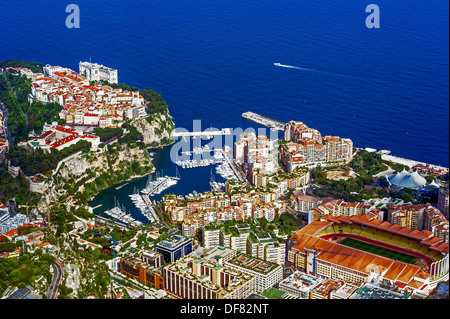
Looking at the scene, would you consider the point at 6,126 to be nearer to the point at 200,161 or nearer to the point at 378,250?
the point at 200,161

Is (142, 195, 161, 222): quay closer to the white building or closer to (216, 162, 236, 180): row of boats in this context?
(216, 162, 236, 180): row of boats

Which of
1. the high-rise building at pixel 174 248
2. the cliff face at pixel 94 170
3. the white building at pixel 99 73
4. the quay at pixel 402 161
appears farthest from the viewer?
the white building at pixel 99 73

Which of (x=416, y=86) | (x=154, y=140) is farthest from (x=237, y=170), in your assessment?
(x=416, y=86)

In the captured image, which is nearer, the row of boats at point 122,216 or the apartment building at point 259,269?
the apartment building at point 259,269

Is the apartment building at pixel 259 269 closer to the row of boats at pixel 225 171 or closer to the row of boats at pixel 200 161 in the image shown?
the row of boats at pixel 225 171

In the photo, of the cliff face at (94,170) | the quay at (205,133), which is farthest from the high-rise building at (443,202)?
the cliff face at (94,170)

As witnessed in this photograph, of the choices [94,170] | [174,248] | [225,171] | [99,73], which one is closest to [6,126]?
[94,170]

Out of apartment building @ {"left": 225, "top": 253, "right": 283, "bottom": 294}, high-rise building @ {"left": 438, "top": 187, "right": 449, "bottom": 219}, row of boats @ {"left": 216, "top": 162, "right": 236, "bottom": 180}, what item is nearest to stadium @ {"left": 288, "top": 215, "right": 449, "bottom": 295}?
apartment building @ {"left": 225, "top": 253, "right": 283, "bottom": 294}

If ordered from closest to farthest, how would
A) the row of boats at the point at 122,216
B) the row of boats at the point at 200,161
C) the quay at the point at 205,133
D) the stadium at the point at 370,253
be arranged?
the stadium at the point at 370,253 → the row of boats at the point at 122,216 → the row of boats at the point at 200,161 → the quay at the point at 205,133
